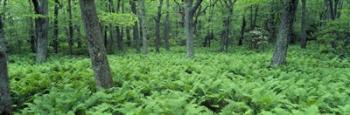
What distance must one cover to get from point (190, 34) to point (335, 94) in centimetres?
1175

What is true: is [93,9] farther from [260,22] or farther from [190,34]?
[260,22]

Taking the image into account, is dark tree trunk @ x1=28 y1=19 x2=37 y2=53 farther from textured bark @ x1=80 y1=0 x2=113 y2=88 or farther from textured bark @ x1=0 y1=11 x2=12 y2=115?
textured bark @ x1=0 y1=11 x2=12 y2=115

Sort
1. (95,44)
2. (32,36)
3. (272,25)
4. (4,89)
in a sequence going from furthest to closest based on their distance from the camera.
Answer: (272,25), (32,36), (95,44), (4,89)

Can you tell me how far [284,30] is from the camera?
43.5 feet

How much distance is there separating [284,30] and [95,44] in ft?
26.1

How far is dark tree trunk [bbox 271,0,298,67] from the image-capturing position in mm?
13008

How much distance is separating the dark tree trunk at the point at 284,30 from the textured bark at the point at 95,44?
7630mm

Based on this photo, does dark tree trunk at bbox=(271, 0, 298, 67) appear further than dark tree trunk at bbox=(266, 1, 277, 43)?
No

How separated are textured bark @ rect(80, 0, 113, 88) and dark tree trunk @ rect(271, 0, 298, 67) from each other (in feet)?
25.0

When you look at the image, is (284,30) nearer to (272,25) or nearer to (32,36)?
(272,25)

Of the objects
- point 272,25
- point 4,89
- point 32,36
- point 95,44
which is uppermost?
point 272,25

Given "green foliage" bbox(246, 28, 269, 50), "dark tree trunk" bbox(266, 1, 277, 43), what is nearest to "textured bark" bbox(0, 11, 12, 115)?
"green foliage" bbox(246, 28, 269, 50)

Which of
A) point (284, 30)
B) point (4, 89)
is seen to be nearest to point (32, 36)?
point (284, 30)

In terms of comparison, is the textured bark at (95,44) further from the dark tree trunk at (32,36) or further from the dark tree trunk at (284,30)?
the dark tree trunk at (32,36)
